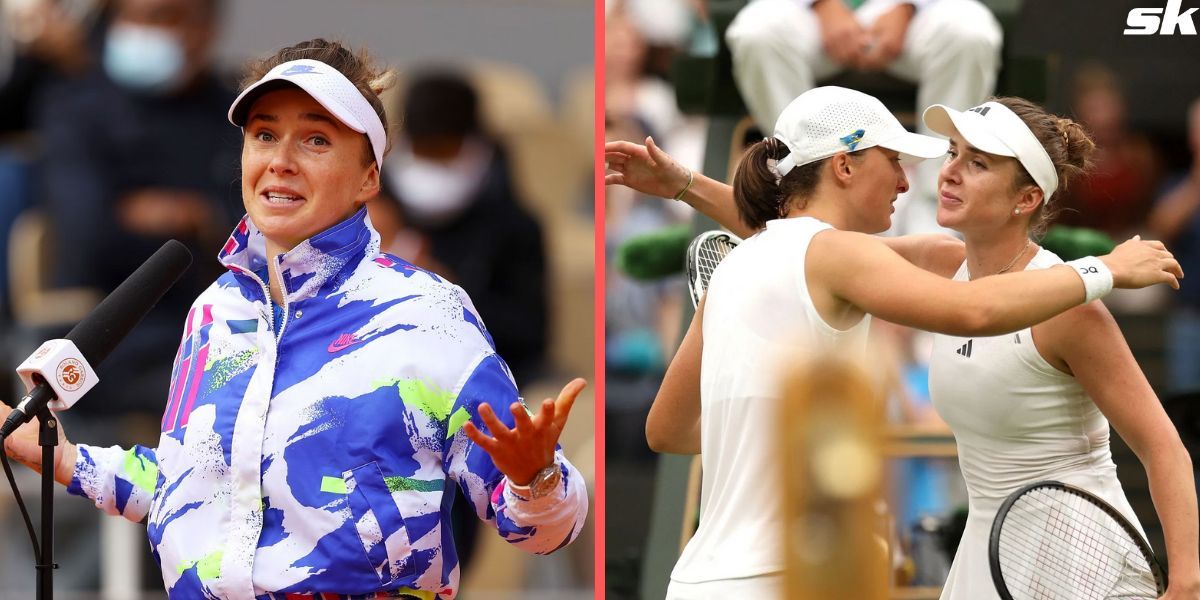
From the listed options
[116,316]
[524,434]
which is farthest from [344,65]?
[524,434]

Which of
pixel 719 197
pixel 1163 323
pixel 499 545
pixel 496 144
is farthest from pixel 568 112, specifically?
pixel 719 197

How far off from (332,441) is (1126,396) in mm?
1434

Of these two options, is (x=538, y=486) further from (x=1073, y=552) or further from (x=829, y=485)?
(x=1073, y=552)

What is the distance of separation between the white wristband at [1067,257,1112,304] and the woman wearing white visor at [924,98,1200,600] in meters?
0.31

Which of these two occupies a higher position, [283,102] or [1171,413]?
[283,102]

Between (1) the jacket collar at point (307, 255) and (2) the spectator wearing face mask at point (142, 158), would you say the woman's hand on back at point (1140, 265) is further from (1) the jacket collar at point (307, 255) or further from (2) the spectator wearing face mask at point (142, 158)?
(2) the spectator wearing face mask at point (142, 158)

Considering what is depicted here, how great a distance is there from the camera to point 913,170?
16.6ft

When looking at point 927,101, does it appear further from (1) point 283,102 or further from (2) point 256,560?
(2) point 256,560

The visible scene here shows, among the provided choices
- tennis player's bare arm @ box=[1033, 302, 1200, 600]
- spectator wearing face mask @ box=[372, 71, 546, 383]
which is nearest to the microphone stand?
tennis player's bare arm @ box=[1033, 302, 1200, 600]

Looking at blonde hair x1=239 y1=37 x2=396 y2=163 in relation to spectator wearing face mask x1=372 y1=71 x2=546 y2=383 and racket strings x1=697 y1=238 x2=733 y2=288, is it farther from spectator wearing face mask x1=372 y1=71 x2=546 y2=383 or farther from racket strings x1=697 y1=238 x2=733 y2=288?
spectator wearing face mask x1=372 y1=71 x2=546 y2=383

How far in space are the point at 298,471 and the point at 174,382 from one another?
36cm

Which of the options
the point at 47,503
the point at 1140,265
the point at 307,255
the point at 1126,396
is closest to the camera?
the point at 47,503

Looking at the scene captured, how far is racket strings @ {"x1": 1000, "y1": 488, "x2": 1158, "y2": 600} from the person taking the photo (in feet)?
10.2

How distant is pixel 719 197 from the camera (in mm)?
3459
